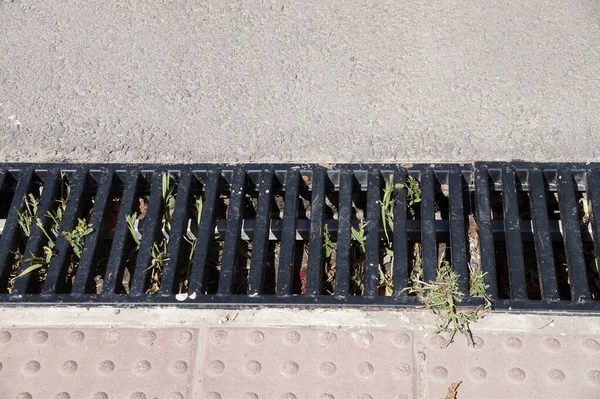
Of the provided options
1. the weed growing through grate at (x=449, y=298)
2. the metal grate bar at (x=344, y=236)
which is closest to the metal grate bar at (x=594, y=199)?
the weed growing through grate at (x=449, y=298)

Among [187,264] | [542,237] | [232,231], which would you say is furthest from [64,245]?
[542,237]

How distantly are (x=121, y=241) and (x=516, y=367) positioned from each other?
1295mm

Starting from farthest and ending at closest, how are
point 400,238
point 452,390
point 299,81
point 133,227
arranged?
point 299,81 → point 133,227 → point 400,238 → point 452,390

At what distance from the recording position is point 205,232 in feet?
7.83

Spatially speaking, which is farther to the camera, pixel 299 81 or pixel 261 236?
pixel 299 81

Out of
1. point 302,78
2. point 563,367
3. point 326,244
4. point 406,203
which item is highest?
point 302,78

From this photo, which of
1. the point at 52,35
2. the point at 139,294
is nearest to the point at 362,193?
the point at 139,294

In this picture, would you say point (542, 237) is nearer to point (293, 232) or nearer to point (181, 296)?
point (293, 232)

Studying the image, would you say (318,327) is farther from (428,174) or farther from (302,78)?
(302,78)

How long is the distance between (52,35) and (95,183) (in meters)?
0.94

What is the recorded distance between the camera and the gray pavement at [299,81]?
269 cm

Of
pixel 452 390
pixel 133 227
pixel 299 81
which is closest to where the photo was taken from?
pixel 452 390

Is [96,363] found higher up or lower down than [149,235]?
lower down

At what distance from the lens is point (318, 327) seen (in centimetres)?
214
